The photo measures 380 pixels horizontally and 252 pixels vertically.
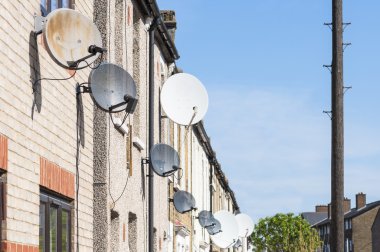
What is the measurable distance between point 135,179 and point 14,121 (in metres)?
8.99

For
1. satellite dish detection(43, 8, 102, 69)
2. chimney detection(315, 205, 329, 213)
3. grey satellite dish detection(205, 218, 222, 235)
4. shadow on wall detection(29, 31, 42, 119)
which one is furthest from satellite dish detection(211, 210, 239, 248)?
chimney detection(315, 205, 329, 213)

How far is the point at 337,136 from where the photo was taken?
18359 millimetres

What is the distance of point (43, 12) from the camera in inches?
413

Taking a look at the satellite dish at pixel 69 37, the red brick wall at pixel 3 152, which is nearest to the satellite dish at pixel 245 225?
the satellite dish at pixel 69 37

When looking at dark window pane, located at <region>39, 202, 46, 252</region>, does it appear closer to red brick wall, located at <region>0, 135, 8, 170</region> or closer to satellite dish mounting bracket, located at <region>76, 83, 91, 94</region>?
red brick wall, located at <region>0, 135, 8, 170</region>

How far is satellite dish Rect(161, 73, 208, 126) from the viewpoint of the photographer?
1912 centimetres

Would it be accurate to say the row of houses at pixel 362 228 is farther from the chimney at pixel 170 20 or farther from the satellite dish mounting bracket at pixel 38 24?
the satellite dish mounting bracket at pixel 38 24

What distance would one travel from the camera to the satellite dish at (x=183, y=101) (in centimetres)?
1912

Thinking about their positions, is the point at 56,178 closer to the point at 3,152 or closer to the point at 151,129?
the point at 3,152

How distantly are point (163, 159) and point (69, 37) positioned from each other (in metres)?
8.52

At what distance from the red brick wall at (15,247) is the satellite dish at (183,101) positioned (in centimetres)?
933

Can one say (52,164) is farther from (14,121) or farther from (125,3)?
(125,3)

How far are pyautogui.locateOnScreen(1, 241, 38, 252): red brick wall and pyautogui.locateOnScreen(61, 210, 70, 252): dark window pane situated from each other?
167 cm

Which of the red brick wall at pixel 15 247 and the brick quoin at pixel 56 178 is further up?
the brick quoin at pixel 56 178
